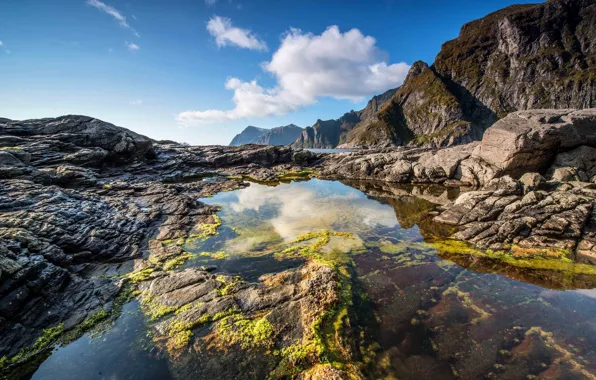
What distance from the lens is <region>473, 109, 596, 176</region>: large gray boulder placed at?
36.9m

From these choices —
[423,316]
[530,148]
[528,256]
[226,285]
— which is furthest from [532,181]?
[226,285]

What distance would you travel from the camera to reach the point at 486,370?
936 centimetres

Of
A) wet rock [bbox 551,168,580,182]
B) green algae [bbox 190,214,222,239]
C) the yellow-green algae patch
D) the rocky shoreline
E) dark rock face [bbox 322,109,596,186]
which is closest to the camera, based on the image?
the rocky shoreline

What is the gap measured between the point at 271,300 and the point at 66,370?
861 cm

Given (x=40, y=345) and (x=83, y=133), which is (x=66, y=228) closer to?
(x=40, y=345)

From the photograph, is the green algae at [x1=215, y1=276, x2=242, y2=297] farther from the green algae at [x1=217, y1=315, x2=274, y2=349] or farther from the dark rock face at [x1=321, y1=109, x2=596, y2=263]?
the dark rock face at [x1=321, y1=109, x2=596, y2=263]

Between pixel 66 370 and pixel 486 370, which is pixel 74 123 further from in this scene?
pixel 486 370

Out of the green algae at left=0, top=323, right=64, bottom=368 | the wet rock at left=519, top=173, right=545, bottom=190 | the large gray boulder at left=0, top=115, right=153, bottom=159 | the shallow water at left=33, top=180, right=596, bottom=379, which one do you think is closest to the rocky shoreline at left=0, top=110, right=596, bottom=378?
the green algae at left=0, top=323, right=64, bottom=368

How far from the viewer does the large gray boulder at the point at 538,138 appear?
36938mm

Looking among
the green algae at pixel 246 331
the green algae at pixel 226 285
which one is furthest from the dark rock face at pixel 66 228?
the green algae at pixel 246 331

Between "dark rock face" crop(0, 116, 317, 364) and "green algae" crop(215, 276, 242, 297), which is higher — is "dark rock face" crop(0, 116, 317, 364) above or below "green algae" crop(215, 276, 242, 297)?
above

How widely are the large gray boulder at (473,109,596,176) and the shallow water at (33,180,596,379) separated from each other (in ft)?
85.9

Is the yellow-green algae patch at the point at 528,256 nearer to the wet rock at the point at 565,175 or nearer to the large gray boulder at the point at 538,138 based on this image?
the wet rock at the point at 565,175

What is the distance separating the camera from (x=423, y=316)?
12406 mm
